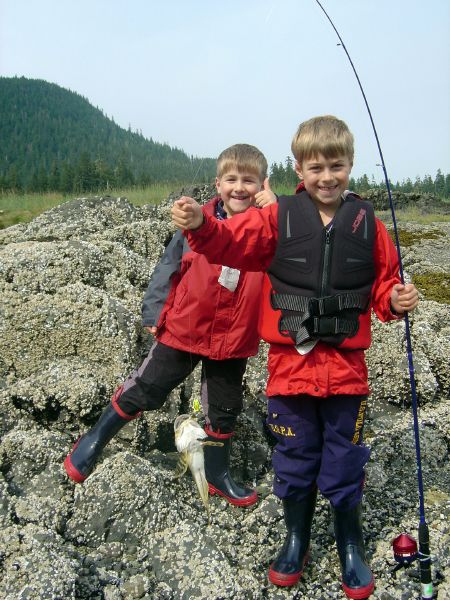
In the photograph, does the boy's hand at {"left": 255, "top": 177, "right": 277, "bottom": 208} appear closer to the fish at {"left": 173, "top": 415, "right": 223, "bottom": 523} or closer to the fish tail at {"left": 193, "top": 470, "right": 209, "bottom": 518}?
the fish at {"left": 173, "top": 415, "right": 223, "bottom": 523}

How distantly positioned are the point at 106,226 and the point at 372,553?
14.4 feet

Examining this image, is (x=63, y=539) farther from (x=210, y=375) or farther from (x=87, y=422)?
(x=210, y=375)

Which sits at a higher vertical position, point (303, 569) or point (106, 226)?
point (106, 226)

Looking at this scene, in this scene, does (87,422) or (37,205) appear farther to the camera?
(37,205)

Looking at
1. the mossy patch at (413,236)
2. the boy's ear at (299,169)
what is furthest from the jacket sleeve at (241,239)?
the mossy patch at (413,236)

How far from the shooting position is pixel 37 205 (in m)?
12.5

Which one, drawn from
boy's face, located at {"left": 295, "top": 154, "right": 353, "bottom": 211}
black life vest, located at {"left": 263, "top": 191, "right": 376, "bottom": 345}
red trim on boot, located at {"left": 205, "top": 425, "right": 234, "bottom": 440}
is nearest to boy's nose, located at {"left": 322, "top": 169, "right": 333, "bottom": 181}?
boy's face, located at {"left": 295, "top": 154, "right": 353, "bottom": 211}

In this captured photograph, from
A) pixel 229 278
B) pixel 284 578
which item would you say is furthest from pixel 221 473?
pixel 229 278

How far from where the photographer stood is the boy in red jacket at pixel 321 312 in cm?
302

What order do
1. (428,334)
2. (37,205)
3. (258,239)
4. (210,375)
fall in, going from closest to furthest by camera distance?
(258,239), (210,375), (428,334), (37,205)

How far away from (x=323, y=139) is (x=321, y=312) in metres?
0.88

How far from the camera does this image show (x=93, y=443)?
3752mm

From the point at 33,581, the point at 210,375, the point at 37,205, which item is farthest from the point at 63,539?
the point at 37,205

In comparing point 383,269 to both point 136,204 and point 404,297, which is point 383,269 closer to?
point 404,297
